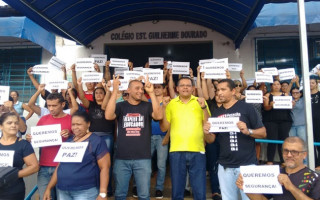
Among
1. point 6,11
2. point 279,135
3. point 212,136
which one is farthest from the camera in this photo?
point 6,11

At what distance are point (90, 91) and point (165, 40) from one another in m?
3.50

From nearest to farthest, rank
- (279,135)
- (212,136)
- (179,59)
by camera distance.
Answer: (212,136), (279,135), (179,59)

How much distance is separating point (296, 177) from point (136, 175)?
186cm

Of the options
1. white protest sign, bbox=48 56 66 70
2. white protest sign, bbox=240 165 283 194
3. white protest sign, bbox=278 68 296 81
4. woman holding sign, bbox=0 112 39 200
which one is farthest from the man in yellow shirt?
white protest sign, bbox=48 56 66 70

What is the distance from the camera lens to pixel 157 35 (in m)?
8.09

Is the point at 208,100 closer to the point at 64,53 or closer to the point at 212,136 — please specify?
the point at 212,136

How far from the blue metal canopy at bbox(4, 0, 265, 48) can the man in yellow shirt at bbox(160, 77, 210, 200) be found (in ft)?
8.94

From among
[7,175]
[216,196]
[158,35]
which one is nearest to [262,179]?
[216,196]

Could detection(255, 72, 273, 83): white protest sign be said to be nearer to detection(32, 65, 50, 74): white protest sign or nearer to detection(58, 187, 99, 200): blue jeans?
detection(58, 187, 99, 200): blue jeans

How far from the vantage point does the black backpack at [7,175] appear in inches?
112

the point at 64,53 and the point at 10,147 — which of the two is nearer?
the point at 10,147

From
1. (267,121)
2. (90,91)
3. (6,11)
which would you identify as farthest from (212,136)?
(6,11)

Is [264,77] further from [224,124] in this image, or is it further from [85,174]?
[85,174]

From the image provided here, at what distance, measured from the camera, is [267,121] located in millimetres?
5176
